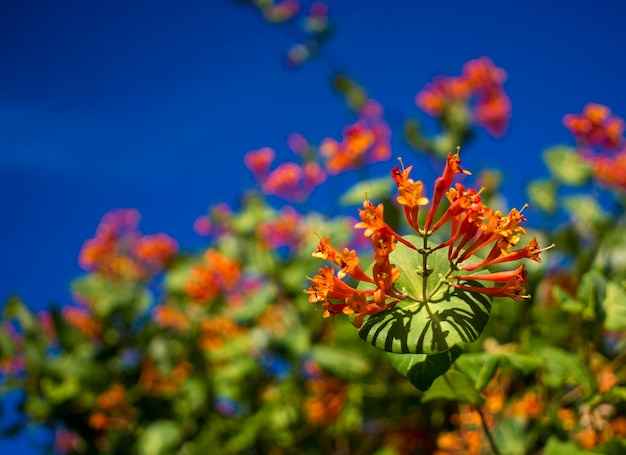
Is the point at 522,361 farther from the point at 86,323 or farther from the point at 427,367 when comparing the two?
the point at 86,323

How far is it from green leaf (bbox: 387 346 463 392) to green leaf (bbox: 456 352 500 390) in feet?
0.53

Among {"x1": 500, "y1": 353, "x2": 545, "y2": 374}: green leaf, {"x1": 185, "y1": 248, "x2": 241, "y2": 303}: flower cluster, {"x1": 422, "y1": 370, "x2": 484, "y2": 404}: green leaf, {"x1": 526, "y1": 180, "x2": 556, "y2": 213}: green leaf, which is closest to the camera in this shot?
{"x1": 422, "y1": 370, "x2": 484, "y2": 404}: green leaf

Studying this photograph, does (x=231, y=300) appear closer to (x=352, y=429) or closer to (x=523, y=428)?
(x=352, y=429)

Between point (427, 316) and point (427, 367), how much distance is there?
7cm

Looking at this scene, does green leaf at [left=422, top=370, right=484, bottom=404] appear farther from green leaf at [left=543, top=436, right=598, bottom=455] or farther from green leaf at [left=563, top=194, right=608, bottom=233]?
green leaf at [left=563, top=194, right=608, bottom=233]

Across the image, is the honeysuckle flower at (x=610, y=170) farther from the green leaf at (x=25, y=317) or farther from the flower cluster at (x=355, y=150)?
the green leaf at (x=25, y=317)

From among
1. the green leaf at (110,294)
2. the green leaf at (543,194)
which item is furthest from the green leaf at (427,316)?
the green leaf at (110,294)

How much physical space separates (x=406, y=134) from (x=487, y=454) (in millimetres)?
1339

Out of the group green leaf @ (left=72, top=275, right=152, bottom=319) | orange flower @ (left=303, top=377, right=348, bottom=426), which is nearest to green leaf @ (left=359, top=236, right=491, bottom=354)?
orange flower @ (left=303, top=377, right=348, bottom=426)

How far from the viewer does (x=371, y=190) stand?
1.84m

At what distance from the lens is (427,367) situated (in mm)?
774

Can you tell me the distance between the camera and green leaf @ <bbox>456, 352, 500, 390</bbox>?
95cm

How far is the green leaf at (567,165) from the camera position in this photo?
1.99m

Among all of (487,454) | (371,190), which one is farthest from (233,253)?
(487,454)
